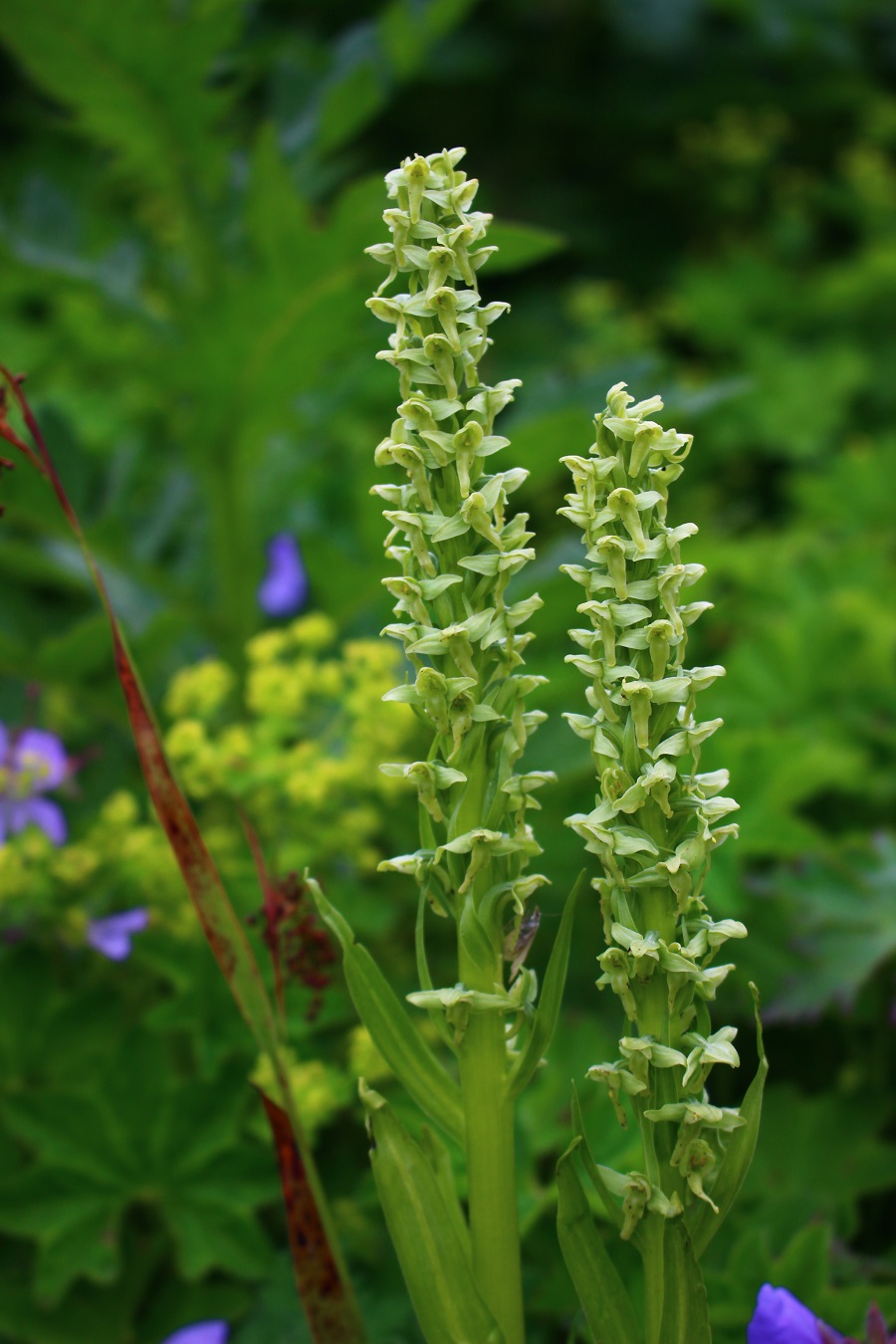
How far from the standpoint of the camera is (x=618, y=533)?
0.49 metres

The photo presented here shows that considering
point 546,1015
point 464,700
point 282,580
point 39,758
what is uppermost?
point 282,580

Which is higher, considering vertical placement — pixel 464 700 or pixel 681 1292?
pixel 464 700

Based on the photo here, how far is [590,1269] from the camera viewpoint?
0.52 m

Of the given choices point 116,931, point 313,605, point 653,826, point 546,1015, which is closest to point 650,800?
point 653,826

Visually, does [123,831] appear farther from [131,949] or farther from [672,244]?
[672,244]

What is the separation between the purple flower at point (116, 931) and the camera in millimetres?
902

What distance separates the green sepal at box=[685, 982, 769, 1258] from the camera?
508mm

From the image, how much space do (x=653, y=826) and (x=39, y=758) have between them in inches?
26.0

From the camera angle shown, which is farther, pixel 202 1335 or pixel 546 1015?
pixel 202 1335

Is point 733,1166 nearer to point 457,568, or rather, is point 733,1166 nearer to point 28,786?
point 457,568

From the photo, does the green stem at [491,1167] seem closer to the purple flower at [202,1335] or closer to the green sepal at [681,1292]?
the green sepal at [681,1292]

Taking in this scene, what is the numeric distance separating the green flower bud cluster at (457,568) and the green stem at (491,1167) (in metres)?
0.02

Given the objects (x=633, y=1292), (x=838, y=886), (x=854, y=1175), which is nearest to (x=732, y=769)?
(x=838, y=886)

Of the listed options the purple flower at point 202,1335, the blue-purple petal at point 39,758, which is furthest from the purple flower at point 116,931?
the purple flower at point 202,1335
